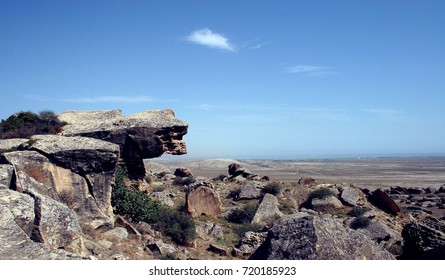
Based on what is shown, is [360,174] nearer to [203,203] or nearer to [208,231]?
[203,203]

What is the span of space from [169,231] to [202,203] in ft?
18.2

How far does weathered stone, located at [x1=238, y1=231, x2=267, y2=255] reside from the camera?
16.6 metres

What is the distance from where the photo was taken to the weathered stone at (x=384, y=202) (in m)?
26.1

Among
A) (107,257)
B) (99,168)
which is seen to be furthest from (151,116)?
(107,257)

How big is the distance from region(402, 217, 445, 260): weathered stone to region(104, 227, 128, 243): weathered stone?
9.67 meters

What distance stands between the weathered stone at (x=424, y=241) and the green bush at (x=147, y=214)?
29.5 ft

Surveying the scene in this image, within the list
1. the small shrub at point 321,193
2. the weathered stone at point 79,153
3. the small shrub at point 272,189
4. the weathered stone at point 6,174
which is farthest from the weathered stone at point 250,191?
the weathered stone at point 6,174

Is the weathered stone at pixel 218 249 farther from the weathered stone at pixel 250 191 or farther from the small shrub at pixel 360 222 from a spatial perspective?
the weathered stone at pixel 250 191

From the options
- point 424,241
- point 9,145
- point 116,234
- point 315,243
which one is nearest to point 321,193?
point 424,241

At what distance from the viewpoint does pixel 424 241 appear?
1163 cm

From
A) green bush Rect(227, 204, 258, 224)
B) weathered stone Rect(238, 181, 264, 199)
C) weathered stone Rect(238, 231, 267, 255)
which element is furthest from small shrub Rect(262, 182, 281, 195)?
weathered stone Rect(238, 231, 267, 255)

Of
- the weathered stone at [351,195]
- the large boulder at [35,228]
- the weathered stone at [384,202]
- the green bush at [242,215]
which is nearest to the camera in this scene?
the large boulder at [35,228]

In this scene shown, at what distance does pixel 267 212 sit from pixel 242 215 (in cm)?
165
